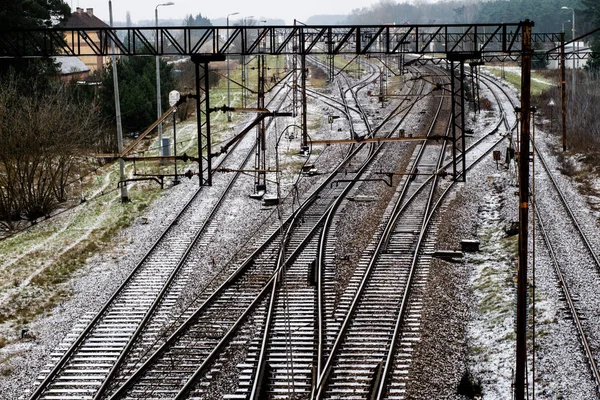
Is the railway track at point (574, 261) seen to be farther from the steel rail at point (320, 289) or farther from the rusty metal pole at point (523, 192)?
the steel rail at point (320, 289)

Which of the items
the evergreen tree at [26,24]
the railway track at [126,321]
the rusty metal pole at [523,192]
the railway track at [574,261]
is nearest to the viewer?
the rusty metal pole at [523,192]

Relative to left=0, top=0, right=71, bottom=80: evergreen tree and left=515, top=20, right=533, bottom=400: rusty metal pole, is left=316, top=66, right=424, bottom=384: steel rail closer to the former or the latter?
left=515, top=20, right=533, bottom=400: rusty metal pole

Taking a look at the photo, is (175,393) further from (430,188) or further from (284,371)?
(430,188)

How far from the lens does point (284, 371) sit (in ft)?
46.7

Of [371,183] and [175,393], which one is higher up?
[371,183]

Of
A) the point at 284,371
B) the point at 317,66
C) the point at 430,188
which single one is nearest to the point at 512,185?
the point at 430,188

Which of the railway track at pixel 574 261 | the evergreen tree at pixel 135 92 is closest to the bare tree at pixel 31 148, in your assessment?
the evergreen tree at pixel 135 92

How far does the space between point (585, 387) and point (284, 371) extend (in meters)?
4.89

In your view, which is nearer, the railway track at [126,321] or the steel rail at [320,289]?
the railway track at [126,321]

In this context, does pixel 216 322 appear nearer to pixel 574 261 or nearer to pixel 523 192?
pixel 523 192

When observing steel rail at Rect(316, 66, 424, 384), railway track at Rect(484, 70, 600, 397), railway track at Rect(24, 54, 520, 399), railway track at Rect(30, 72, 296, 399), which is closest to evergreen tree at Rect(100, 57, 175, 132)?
steel rail at Rect(316, 66, 424, 384)

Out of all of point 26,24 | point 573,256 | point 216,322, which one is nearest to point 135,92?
point 26,24

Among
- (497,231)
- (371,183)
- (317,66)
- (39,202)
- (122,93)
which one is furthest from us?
(317,66)

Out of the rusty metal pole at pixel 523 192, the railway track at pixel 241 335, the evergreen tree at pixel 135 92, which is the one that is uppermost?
the evergreen tree at pixel 135 92
